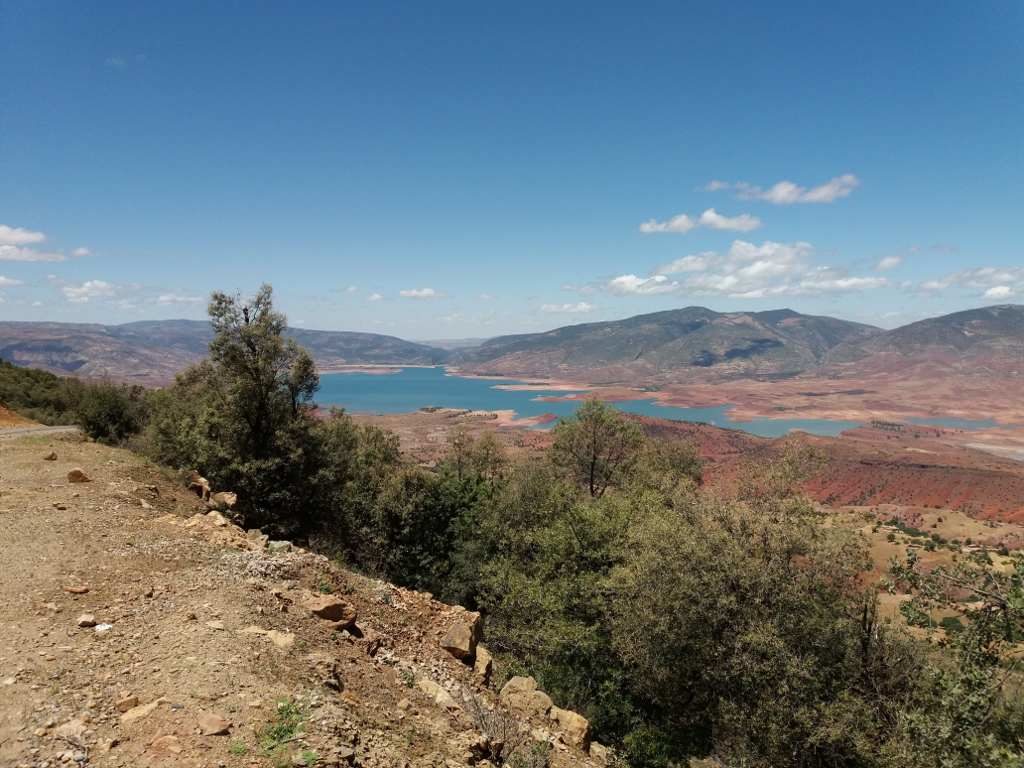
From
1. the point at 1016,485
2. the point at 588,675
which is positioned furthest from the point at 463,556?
the point at 1016,485

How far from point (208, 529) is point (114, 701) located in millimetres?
7325

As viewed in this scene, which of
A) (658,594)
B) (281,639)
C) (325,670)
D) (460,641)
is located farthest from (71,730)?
(658,594)

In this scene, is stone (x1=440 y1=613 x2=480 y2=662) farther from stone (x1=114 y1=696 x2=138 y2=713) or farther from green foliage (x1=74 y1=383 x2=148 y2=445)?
green foliage (x1=74 y1=383 x2=148 y2=445)

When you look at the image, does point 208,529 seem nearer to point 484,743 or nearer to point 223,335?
point 484,743

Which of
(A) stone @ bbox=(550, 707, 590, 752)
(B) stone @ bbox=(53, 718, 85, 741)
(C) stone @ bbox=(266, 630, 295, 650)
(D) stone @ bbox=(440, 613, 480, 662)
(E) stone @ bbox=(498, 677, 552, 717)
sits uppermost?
(B) stone @ bbox=(53, 718, 85, 741)

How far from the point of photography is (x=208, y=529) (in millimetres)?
13445

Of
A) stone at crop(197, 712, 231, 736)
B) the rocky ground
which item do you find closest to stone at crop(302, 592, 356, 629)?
the rocky ground

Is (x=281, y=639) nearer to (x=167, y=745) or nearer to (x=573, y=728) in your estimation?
(x=167, y=745)

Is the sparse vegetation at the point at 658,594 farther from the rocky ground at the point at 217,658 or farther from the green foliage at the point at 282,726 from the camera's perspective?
the rocky ground at the point at 217,658

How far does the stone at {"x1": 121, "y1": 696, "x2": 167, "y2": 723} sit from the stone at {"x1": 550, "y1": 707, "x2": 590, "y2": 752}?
8125 mm

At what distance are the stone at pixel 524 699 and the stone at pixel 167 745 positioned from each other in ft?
23.4

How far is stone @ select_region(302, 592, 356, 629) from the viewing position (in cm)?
1058

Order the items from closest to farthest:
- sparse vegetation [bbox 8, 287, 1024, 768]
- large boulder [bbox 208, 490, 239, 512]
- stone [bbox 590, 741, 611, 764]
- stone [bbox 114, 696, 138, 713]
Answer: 1. stone [bbox 114, 696, 138, 713]
2. sparse vegetation [bbox 8, 287, 1024, 768]
3. stone [bbox 590, 741, 611, 764]
4. large boulder [bbox 208, 490, 239, 512]

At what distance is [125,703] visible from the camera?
660 centimetres
